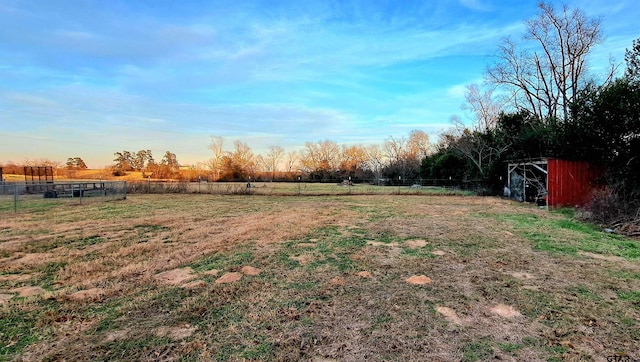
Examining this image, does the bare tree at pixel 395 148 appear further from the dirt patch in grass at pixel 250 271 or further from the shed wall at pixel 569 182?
the dirt patch in grass at pixel 250 271

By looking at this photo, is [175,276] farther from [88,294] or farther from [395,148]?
[395,148]

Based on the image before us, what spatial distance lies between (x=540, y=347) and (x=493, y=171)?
778 inches

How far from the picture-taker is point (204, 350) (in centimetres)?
232

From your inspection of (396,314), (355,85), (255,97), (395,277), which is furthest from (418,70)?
(396,314)

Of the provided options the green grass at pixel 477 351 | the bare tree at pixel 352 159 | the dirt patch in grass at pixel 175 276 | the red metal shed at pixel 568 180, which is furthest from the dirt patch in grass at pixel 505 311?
the bare tree at pixel 352 159

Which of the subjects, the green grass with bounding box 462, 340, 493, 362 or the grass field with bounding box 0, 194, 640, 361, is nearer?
the green grass with bounding box 462, 340, 493, 362

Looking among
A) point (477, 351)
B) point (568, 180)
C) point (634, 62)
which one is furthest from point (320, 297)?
point (568, 180)

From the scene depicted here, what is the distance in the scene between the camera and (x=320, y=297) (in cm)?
339

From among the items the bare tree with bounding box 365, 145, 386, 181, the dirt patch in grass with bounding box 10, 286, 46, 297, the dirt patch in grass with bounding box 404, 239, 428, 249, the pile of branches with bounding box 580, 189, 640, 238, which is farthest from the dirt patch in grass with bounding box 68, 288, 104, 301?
the bare tree with bounding box 365, 145, 386, 181

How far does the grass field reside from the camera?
2.37 metres

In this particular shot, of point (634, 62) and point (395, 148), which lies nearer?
point (634, 62)

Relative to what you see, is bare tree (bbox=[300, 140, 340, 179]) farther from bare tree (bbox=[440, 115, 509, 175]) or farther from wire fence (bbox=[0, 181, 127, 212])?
wire fence (bbox=[0, 181, 127, 212])

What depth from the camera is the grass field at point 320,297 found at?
7.77 ft

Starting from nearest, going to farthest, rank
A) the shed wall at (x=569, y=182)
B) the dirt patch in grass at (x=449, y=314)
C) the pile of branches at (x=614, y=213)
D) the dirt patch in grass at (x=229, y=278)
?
the dirt patch in grass at (x=449, y=314) < the dirt patch in grass at (x=229, y=278) < the pile of branches at (x=614, y=213) < the shed wall at (x=569, y=182)
